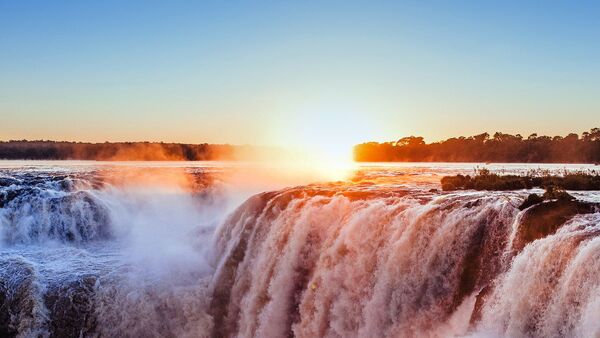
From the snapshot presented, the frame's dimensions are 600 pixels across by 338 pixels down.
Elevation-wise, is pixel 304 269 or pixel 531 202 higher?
pixel 531 202

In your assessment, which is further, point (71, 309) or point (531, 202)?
point (71, 309)

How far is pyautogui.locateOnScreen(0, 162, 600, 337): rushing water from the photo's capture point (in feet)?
26.7

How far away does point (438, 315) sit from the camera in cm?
962

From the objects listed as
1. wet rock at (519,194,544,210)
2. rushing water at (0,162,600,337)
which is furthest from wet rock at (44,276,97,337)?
wet rock at (519,194,544,210)

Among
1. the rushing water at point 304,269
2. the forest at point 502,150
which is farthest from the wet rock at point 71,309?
the forest at point 502,150

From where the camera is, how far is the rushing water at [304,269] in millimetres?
8125

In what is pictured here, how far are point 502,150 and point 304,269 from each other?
1905 inches

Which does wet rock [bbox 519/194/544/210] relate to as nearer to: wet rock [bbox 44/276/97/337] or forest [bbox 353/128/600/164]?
wet rock [bbox 44/276/97/337]

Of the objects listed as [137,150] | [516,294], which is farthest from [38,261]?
[137,150]

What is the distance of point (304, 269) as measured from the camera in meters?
13.8

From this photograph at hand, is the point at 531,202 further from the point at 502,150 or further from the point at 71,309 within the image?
the point at 502,150

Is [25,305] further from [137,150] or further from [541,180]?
[137,150]

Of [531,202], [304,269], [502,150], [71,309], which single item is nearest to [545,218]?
[531,202]

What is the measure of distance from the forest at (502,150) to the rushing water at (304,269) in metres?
35.3
